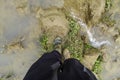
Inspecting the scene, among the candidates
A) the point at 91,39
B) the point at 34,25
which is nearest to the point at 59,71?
the point at 34,25

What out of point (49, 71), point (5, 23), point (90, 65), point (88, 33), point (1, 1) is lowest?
point (49, 71)

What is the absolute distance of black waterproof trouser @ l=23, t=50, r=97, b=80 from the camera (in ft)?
9.57

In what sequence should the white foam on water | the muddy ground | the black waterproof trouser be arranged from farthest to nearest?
the white foam on water → the muddy ground → the black waterproof trouser

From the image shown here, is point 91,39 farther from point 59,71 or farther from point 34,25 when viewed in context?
point 59,71

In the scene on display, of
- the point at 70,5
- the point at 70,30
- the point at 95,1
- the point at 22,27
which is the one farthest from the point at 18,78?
the point at 95,1

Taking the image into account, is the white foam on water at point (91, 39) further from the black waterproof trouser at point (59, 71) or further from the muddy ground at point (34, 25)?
the black waterproof trouser at point (59, 71)

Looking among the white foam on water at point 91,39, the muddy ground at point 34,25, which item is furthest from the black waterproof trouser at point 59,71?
the white foam on water at point 91,39

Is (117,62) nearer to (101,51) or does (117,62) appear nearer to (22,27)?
(101,51)

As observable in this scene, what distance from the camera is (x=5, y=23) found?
4746 mm

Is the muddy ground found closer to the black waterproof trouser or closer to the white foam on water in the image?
→ the white foam on water

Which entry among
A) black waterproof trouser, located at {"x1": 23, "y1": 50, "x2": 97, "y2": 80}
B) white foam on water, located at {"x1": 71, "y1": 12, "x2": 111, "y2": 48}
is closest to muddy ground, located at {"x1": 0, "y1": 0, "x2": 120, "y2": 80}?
white foam on water, located at {"x1": 71, "y1": 12, "x2": 111, "y2": 48}

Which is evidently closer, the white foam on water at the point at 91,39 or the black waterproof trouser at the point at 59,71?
the black waterproof trouser at the point at 59,71

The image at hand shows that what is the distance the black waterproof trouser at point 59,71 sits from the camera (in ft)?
9.57

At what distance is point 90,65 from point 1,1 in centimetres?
186
